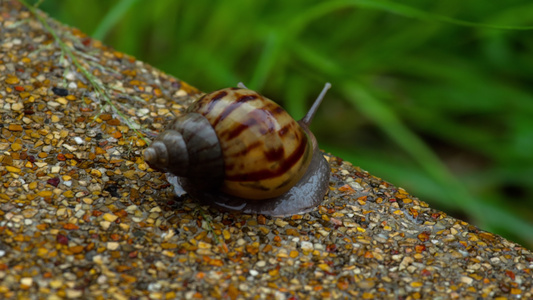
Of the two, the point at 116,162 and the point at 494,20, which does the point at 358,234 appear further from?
the point at 494,20

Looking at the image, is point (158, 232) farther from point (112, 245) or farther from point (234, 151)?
point (234, 151)

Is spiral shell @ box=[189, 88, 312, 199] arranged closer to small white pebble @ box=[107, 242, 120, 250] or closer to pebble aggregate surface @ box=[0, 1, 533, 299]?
pebble aggregate surface @ box=[0, 1, 533, 299]

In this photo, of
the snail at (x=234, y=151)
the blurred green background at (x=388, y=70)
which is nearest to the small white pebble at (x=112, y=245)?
the snail at (x=234, y=151)

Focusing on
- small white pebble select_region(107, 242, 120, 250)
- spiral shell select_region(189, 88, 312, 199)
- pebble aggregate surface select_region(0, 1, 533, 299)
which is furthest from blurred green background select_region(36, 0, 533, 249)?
small white pebble select_region(107, 242, 120, 250)

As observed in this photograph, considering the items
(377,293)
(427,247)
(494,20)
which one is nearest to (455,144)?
(494,20)

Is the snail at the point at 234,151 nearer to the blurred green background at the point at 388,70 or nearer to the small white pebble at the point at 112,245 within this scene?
the small white pebble at the point at 112,245

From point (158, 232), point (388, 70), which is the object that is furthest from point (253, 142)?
point (388, 70)
